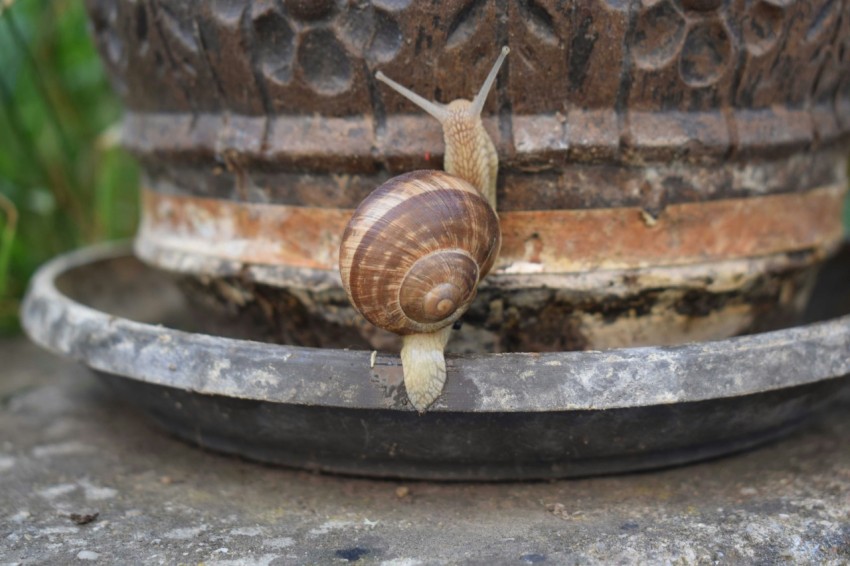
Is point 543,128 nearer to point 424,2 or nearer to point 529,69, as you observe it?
point 529,69

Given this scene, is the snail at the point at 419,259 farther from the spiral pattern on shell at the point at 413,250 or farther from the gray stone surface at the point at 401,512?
the gray stone surface at the point at 401,512

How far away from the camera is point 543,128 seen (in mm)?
1241

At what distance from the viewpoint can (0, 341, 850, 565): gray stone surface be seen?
1103 mm

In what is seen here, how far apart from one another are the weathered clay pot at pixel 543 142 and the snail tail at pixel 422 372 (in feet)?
0.60

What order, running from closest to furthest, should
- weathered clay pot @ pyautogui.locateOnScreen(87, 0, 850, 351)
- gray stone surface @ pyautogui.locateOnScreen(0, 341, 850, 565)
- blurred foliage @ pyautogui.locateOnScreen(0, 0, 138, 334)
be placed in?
gray stone surface @ pyautogui.locateOnScreen(0, 341, 850, 565) → weathered clay pot @ pyautogui.locateOnScreen(87, 0, 850, 351) → blurred foliage @ pyautogui.locateOnScreen(0, 0, 138, 334)

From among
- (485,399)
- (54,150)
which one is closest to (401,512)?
(485,399)

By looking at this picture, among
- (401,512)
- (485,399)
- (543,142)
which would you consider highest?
(543,142)

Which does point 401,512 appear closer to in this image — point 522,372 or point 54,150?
point 522,372

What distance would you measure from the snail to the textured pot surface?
0.03 meters

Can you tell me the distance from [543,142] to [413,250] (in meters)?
0.27

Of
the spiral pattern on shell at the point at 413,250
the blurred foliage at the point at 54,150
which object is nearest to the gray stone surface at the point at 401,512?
the spiral pattern on shell at the point at 413,250

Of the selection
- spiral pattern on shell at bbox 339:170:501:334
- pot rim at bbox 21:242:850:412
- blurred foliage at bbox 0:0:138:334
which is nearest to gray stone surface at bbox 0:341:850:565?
pot rim at bbox 21:242:850:412

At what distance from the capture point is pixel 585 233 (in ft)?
4.28

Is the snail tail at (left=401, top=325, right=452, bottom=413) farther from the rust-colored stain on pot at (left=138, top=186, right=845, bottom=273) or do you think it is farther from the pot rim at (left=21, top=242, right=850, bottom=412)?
the rust-colored stain on pot at (left=138, top=186, right=845, bottom=273)
